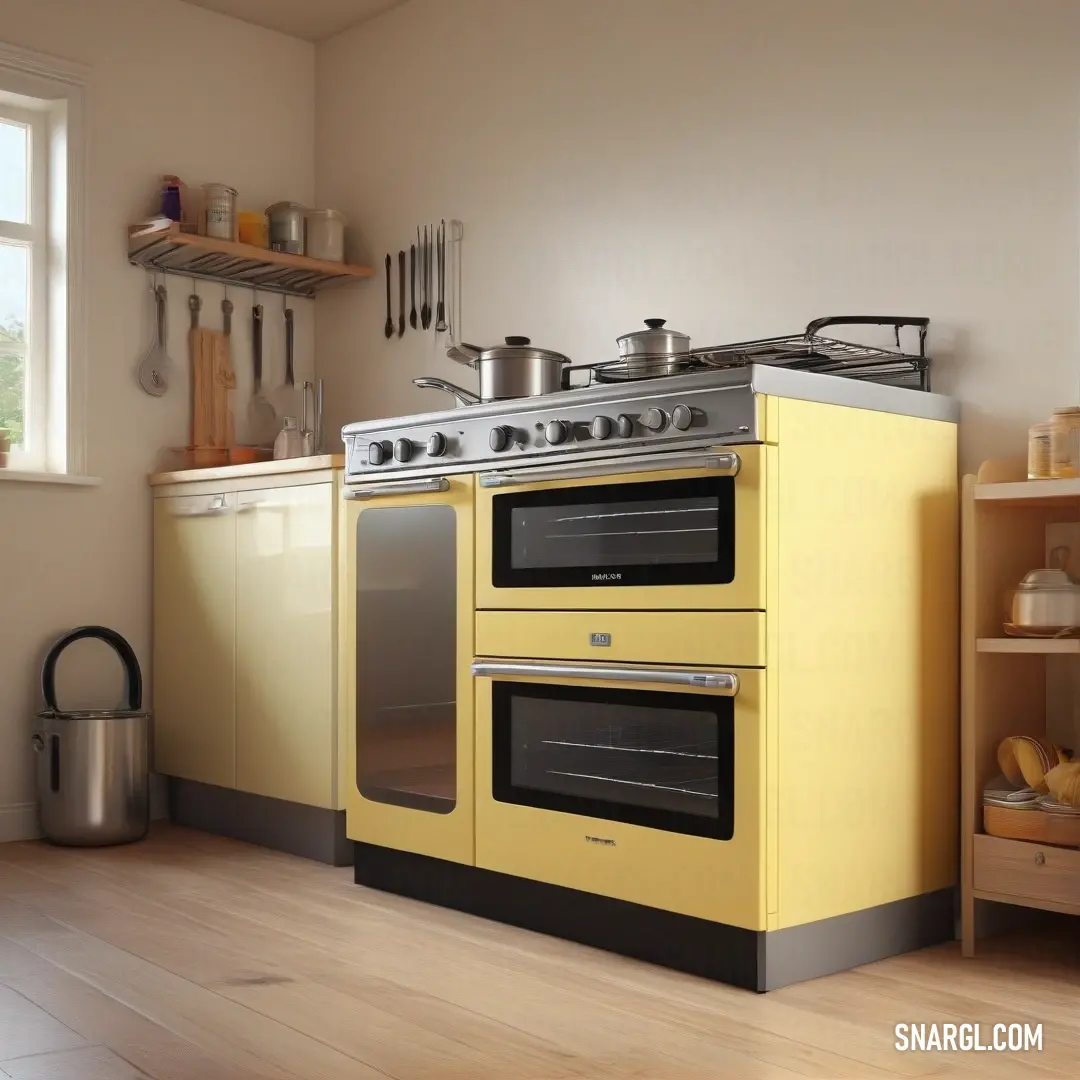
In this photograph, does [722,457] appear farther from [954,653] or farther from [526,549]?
[954,653]

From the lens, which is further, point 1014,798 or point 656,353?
point 656,353

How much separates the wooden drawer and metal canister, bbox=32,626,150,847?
7.45 feet

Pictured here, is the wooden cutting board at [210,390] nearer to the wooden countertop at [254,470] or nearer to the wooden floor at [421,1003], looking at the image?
the wooden countertop at [254,470]

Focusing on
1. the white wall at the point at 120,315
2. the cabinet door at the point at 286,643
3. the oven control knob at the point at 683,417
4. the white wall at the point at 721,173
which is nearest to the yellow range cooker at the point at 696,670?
the oven control knob at the point at 683,417

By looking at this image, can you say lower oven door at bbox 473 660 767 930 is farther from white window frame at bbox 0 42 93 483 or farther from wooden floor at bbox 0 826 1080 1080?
white window frame at bbox 0 42 93 483

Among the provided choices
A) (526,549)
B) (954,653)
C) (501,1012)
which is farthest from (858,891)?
(526,549)

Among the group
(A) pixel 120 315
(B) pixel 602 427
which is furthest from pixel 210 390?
(B) pixel 602 427

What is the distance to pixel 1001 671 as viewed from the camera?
8.55 feet

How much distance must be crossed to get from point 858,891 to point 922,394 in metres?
0.96

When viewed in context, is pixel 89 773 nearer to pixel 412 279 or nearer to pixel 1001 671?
pixel 412 279

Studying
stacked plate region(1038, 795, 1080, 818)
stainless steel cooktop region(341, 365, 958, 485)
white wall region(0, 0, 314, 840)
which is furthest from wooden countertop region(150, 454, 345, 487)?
stacked plate region(1038, 795, 1080, 818)

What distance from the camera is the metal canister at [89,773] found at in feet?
12.0

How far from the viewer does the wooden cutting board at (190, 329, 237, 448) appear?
168 inches

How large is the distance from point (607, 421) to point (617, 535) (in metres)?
0.21
